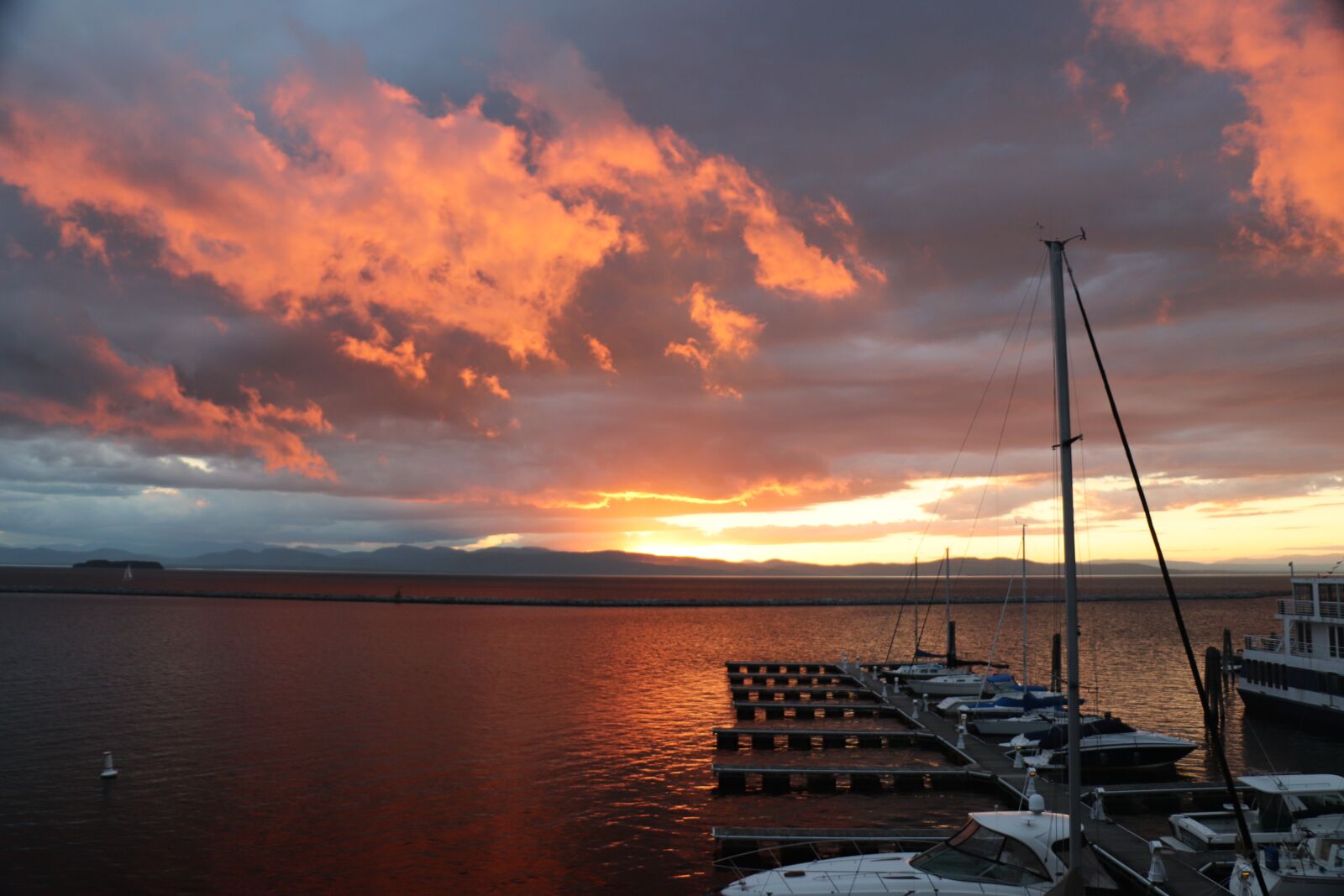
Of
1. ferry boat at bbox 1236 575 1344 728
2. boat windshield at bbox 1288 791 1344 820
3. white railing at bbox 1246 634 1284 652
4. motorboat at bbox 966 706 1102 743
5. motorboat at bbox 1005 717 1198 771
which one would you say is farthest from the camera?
white railing at bbox 1246 634 1284 652

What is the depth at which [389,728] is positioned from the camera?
49.6m

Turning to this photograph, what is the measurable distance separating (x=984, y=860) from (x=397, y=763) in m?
29.5

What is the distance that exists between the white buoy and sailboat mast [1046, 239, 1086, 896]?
3.54 meters

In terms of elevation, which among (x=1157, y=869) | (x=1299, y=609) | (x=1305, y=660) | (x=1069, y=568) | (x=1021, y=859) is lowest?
(x=1157, y=869)

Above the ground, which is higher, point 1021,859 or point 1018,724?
point 1021,859

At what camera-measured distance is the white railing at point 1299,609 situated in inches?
1903

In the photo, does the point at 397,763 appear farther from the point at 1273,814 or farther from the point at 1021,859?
the point at 1273,814

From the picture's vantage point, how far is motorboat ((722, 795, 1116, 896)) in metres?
19.0

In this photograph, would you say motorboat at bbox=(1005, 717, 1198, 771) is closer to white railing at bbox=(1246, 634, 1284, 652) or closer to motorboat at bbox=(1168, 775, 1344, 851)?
motorboat at bbox=(1168, 775, 1344, 851)

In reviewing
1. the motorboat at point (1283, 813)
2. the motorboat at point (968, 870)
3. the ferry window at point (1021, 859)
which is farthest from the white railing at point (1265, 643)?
the ferry window at point (1021, 859)

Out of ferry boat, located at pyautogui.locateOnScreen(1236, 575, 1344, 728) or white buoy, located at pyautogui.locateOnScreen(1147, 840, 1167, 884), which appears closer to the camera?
white buoy, located at pyautogui.locateOnScreen(1147, 840, 1167, 884)

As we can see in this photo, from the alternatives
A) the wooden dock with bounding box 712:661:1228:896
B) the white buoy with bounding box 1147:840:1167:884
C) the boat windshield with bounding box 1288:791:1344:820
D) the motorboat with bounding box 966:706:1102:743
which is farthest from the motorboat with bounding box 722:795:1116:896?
the motorboat with bounding box 966:706:1102:743

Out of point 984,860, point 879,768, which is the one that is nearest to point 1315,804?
point 984,860

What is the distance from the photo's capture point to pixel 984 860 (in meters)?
19.6
